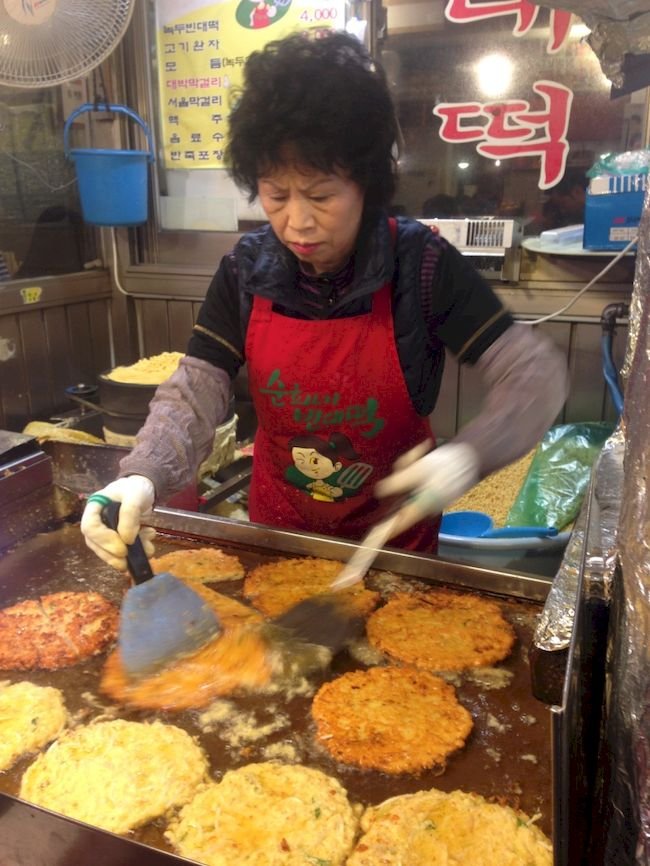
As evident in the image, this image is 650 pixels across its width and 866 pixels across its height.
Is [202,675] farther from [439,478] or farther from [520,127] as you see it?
[520,127]

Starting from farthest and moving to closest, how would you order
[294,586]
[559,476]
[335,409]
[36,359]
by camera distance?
[36,359]
[559,476]
[335,409]
[294,586]

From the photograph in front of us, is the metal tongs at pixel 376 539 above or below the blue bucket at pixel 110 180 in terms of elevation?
below

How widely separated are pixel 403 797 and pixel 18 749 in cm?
77

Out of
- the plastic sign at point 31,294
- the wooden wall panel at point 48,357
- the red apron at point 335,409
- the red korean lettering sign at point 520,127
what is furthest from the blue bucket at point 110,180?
the red apron at point 335,409

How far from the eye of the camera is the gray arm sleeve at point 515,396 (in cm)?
165

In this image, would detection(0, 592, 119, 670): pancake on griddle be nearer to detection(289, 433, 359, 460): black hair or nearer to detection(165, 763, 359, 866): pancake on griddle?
detection(165, 763, 359, 866): pancake on griddle

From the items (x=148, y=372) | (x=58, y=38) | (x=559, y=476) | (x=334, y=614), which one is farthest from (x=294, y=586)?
(x=58, y=38)

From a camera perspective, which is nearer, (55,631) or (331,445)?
(55,631)

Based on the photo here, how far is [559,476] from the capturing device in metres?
2.91

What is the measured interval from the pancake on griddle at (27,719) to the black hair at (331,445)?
35.0 inches

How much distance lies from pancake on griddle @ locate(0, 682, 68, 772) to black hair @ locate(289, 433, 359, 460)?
2.92 ft

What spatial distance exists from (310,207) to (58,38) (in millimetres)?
1584

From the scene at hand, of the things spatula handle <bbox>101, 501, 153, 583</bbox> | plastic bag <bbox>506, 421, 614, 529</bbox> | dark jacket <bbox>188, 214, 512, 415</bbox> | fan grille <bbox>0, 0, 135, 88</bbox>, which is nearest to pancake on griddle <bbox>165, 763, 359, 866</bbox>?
spatula handle <bbox>101, 501, 153, 583</bbox>

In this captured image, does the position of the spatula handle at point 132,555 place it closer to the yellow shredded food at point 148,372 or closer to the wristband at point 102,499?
the wristband at point 102,499
